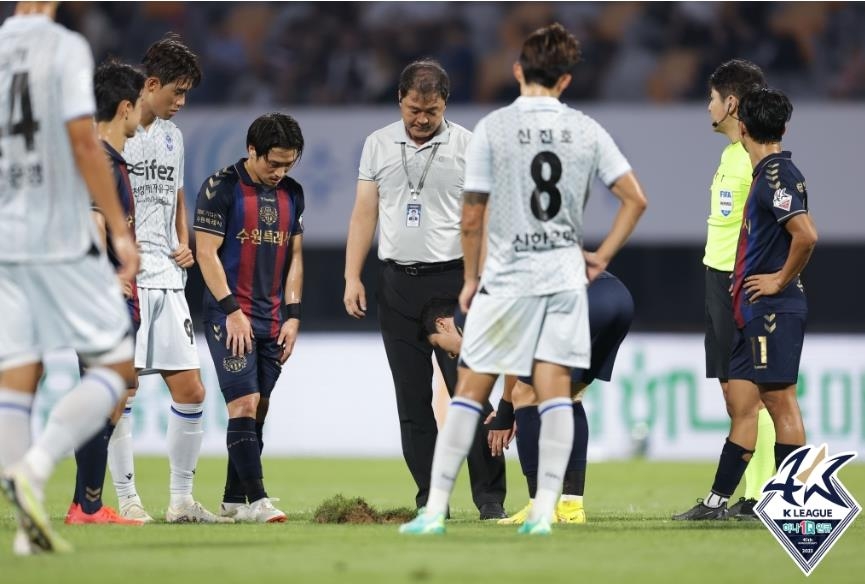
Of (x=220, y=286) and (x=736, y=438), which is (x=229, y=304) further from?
(x=736, y=438)

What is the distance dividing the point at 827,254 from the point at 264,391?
10864mm

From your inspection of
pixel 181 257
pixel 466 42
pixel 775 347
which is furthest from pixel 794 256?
pixel 466 42

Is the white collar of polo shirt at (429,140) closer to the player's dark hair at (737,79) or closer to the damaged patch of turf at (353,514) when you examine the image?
the player's dark hair at (737,79)

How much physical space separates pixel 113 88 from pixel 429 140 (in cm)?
168

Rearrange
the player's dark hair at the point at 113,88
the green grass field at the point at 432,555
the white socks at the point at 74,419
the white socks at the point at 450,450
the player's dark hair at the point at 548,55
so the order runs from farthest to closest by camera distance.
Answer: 1. the player's dark hair at the point at 113,88
2. the player's dark hair at the point at 548,55
3. the white socks at the point at 450,450
4. the white socks at the point at 74,419
5. the green grass field at the point at 432,555

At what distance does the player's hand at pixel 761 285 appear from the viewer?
6965 mm

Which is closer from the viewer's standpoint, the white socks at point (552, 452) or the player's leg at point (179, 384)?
the white socks at point (552, 452)

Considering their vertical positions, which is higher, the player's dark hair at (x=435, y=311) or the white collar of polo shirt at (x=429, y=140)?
the white collar of polo shirt at (x=429, y=140)

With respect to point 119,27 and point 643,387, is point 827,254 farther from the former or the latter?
point 119,27

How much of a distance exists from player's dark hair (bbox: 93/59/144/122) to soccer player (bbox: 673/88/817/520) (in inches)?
119

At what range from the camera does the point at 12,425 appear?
534 cm

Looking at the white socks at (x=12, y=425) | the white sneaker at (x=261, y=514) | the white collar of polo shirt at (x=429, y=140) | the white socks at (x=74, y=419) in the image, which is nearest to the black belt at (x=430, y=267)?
the white collar of polo shirt at (x=429, y=140)

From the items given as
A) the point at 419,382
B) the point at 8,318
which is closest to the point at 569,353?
the point at 419,382

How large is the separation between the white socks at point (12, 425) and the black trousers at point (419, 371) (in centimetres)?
255
